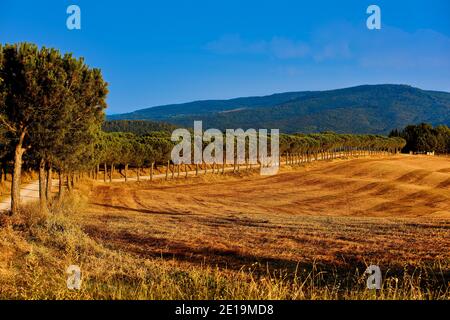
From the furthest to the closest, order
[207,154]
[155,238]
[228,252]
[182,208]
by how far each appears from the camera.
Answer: [207,154] < [182,208] < [155,238] < [228,252]

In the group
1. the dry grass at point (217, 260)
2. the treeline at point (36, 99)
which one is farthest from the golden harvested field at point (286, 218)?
the treeline at point (36, 99)

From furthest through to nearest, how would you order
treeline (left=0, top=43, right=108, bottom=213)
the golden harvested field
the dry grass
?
treeline (left=0, top=43, right=108, bottom=213), the golden harvested field, the dry grass

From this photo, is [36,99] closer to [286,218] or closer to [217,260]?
[217,260]

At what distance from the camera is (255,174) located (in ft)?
393

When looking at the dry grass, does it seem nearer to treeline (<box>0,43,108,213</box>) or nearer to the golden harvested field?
the golden harvested field

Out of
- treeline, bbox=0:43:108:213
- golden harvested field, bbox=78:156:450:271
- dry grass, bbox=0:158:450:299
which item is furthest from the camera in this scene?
treeline, bbox=0:43:108:213

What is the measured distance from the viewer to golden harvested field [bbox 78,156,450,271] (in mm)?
17094

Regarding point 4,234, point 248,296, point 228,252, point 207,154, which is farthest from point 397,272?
point 207,154

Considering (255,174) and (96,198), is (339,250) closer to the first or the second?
(96,198)

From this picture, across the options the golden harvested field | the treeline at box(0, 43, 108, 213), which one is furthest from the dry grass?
the treeline at box(0, 43, 108, 213)

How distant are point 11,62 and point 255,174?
93.9 metres

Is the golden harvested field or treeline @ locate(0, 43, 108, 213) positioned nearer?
the golden harvested field

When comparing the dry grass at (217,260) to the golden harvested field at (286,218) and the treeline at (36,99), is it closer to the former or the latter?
the golden harvested field at (286,218)

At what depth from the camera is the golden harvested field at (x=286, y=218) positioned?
17.1 metres
